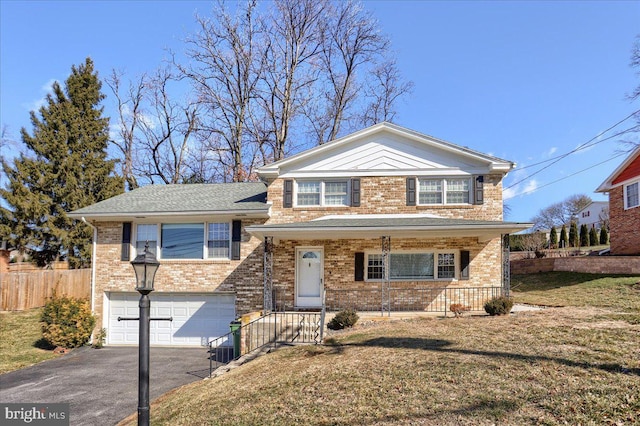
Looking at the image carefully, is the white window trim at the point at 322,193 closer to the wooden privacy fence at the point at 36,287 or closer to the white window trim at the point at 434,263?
the white window trim at the point at 434,263

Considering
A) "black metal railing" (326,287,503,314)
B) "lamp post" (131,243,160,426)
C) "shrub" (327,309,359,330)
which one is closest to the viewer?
"lamp post" (131,243,160,426)

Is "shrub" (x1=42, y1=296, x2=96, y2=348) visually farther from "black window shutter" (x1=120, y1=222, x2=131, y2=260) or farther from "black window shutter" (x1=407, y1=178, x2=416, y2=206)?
"black window shutter" (x1=407, y1=178, x2=416, y2=206)

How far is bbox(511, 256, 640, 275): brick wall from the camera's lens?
56.7 feet

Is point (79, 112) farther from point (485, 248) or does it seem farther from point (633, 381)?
point (633, 381)

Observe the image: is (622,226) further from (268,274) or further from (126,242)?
(126,242)

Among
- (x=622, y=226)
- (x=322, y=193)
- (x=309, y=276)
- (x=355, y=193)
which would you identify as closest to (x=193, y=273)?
(x=309, y=276)

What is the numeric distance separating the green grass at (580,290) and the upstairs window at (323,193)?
25.9 ft

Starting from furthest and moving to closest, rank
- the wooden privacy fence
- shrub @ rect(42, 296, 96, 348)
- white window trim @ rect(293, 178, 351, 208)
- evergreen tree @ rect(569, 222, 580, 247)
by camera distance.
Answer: evergreen tree @ rect(569, 222, 580, 247) → the wooden privacy fence → white window trim @ rect(293, 178, 351, 208) → shrub @ rect(42, 296, 96, 348)

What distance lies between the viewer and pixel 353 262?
14.7 metres

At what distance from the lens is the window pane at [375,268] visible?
1470 cm

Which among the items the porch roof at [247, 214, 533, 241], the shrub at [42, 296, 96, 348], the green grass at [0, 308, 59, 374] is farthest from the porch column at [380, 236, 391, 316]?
the green grass at [0, 308, 59, 374]

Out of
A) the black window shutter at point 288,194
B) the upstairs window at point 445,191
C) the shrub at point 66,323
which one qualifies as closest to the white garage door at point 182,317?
the shrub at point 66,323

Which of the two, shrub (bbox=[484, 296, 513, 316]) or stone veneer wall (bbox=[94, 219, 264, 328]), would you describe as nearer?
shrub (bbox=[484, 296, 513, 316])

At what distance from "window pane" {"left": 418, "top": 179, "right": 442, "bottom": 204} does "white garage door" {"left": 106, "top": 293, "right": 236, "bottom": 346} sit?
7.95m
